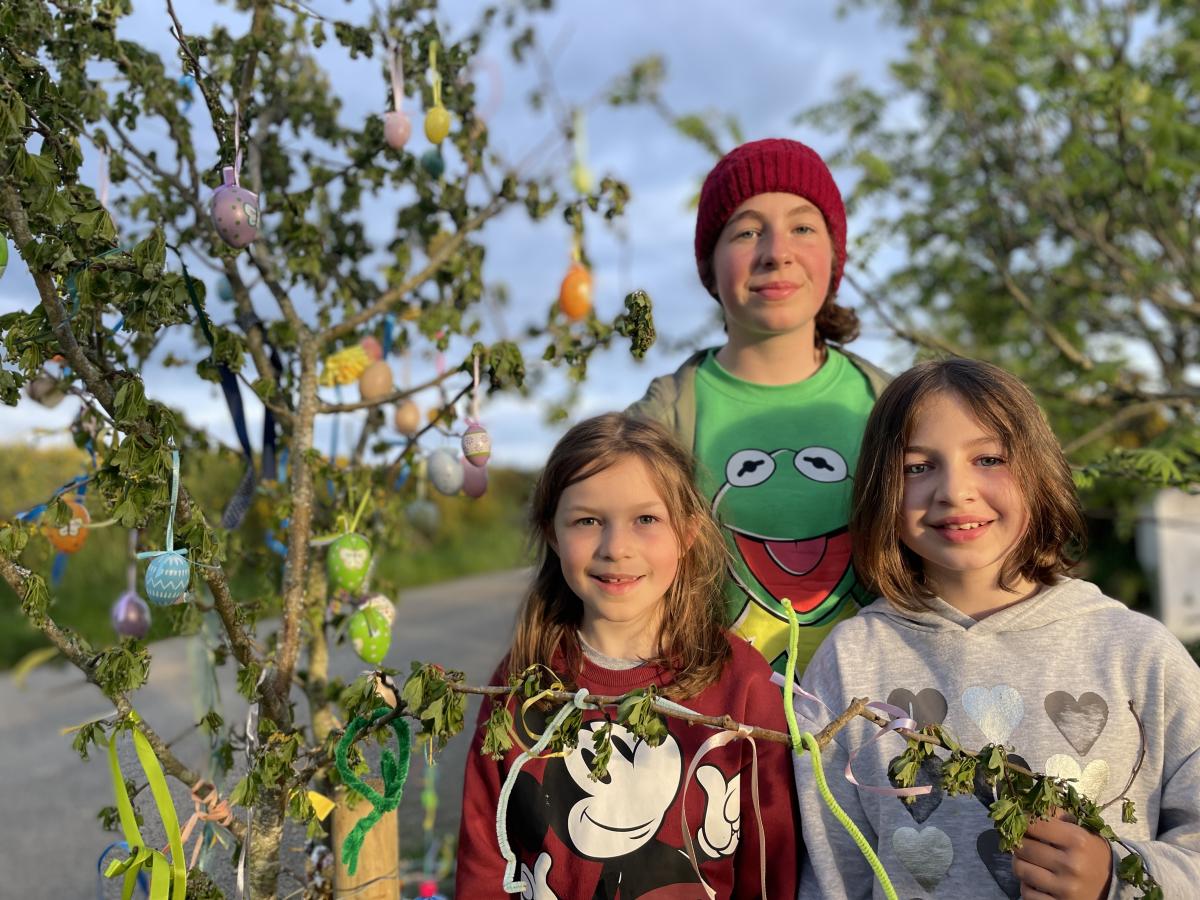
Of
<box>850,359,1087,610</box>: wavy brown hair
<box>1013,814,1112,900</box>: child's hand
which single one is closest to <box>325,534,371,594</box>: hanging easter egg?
<box>850,359,1087,610</box>: wavy brown hair

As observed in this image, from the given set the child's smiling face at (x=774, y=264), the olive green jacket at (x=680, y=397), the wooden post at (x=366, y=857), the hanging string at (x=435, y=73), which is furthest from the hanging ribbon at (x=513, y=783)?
the hanging string at (x=435, y=73)

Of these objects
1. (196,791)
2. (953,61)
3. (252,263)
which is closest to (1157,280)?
(953,61)

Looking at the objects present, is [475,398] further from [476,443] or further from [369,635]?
[369,635]

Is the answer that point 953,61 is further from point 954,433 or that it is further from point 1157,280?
point 954,433

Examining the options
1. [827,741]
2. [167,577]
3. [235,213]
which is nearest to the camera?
[827,741]

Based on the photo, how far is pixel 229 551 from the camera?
8.63ft

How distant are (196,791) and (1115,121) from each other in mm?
3451

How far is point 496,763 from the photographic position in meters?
1.92

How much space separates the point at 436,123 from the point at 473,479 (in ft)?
2.68

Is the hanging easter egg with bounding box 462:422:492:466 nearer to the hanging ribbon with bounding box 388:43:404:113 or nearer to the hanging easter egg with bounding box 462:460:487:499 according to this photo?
the hanging easter egg with bounding box 462:460:487:499

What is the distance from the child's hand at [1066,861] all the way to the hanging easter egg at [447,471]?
4.51 ft

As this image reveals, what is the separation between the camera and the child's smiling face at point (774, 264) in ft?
7.21

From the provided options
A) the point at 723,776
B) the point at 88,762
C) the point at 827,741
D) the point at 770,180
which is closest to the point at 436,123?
the point at 770,180

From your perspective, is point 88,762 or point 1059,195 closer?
point 88,762
